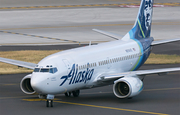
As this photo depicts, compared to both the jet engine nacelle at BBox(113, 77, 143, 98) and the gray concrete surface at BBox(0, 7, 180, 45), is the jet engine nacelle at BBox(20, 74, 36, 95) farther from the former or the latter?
the gray concrete surface at BBox(0, 7, 180, 45)

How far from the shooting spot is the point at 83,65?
94.9ft

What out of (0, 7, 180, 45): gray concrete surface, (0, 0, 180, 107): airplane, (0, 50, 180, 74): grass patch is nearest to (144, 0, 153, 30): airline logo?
(0, 0, 180, 107): airplane

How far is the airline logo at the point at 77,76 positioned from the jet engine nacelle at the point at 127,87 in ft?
7.30

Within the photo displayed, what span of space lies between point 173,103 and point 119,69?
248 inches

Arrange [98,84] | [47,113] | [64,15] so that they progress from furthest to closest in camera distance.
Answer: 1. [64,15]
2. [98,84]
3. [47,113]

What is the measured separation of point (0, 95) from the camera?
32094 millimetres

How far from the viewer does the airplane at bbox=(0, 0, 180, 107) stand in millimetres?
26625

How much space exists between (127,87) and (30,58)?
78.1 ft

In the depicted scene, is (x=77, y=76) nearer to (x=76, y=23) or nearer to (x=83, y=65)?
(x=83, y=65)

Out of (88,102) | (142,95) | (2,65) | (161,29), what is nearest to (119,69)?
(142,95)

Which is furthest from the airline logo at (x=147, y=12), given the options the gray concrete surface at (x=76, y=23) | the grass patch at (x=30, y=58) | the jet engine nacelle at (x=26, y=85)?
the gray concrete surface at (x=76, y=23)

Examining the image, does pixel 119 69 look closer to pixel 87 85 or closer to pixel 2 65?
pixel 87 85

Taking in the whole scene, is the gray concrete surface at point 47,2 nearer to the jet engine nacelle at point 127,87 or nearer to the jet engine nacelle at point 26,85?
the jet engine nacelle at point 26,85

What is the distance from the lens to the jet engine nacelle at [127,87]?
28359 mm
